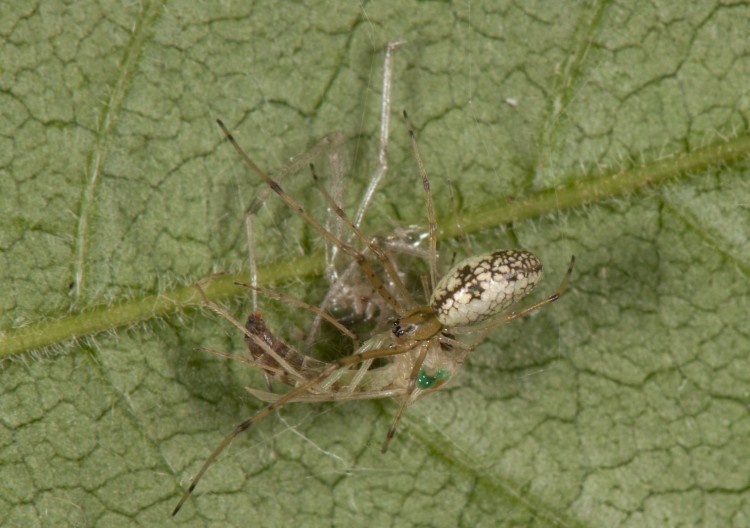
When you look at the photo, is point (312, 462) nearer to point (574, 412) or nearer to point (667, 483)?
point (574, 412)

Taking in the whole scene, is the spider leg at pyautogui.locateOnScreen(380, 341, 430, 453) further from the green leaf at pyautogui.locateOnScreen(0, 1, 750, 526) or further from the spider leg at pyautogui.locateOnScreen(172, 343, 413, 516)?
the green leaf at pyautogui.locateOnScreen(0, 1, 750, 526)

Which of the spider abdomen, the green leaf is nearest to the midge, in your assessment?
the spider abdomen

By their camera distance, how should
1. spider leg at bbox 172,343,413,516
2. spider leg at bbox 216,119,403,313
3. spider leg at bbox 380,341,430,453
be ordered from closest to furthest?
spider leg at bbox 172,343,413,516, spider leg at bbox 216,119,403,313, spider leg at bbox 380,341,430,453

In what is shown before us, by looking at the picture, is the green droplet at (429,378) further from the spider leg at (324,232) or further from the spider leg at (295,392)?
the spider leg at (324,232)

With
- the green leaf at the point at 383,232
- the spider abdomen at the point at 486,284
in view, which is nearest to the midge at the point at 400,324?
the spider abdomen at the point at 486,284

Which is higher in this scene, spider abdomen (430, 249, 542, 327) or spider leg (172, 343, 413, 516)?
spider abdomen (430, 249, 542, 327)

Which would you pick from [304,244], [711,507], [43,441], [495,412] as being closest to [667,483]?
[711,507]

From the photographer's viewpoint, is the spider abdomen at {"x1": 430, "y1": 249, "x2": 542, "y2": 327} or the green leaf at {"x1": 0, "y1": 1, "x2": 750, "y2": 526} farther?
the green leaf at {"x1": 0, "y1": 1, "x2": 750, "y2": 526}

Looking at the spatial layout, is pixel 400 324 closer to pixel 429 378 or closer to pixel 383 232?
pixel 429 378
